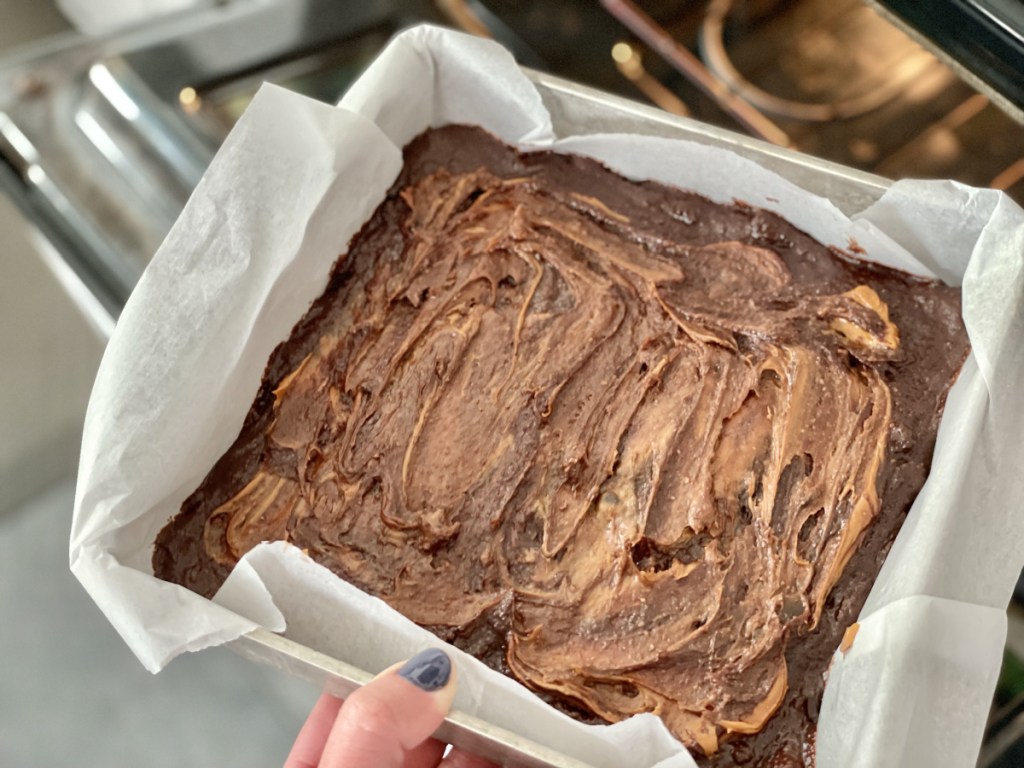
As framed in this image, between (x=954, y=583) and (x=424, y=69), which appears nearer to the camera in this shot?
(x=954, y=583)

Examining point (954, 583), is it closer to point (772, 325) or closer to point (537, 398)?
point (772, 325)

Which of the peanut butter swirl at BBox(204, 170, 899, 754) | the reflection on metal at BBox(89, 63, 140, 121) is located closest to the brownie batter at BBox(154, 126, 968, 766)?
the peanut butter swirl at BBox(204, 170, 899, 754)

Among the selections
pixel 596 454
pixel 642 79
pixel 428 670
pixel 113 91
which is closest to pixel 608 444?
pixel 596 454

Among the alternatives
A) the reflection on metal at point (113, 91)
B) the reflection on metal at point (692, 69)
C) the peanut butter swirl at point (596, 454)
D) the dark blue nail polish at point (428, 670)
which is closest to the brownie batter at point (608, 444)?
the peanut butter swirl at point (596, 454)

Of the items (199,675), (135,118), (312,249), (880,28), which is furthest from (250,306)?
(880,28)

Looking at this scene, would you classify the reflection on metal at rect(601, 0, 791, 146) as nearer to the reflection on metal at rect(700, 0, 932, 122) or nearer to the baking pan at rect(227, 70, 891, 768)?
the reflection on metal at rect(700, 0, 932, 122)

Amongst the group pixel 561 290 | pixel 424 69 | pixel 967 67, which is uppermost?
pixel 424 69

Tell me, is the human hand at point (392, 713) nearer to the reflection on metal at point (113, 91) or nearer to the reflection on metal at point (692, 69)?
the reflection on metal at point (692, 69)
